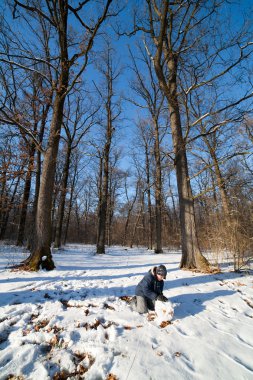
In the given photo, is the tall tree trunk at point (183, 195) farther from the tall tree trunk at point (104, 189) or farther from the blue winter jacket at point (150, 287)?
the tall tree trunk at point (104, 189)

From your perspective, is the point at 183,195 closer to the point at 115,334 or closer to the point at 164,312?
the point at 164,312

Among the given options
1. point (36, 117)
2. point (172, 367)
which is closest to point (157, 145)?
point (36, 117)

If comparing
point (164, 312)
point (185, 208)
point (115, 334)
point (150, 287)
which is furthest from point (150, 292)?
point (185, 208)

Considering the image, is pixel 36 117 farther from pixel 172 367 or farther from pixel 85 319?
pixel 172 367

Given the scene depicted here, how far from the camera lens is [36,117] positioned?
10352 mm

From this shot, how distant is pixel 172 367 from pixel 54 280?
13.0 feet

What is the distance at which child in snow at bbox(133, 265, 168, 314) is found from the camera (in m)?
3.72

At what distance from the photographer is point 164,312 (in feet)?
11.1

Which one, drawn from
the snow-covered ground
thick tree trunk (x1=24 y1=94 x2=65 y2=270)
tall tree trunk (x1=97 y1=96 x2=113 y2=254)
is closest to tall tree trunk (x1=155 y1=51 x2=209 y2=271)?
the snow-covered ground

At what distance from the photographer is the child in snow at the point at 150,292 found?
3721mm

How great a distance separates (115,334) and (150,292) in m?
1.10

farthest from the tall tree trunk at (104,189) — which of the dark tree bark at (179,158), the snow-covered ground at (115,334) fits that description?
the snow-covered ground at (115,334)

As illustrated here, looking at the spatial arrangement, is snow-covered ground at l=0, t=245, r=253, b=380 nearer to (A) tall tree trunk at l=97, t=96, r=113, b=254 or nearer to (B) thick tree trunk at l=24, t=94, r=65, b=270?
(B) thick tree trunk at l=24, t=94, r=65, b=270

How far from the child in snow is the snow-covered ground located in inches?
7.4
